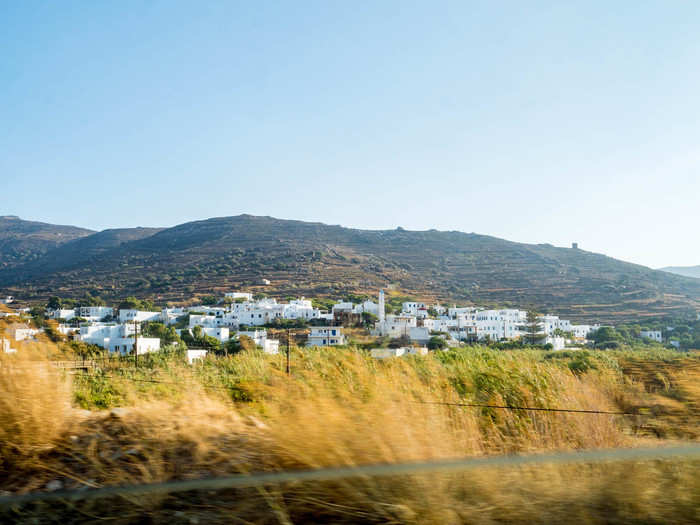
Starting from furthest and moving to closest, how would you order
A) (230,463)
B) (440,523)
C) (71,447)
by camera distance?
(71,447), (230,463), (440,523)

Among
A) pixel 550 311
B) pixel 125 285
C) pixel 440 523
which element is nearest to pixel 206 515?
pixel 440 523

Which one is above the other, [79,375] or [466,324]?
[79,375]

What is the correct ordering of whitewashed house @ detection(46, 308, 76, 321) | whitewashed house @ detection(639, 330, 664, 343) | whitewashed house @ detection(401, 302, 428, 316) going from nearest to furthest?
whitewashed house @ detection(639, 330, 664, 343)
whitewashed house @ detection(46, 308, 76, 321)
whitewashed house @ detection(401, 302, 428, 316)

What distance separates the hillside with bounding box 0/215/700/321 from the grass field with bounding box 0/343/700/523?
5660cm

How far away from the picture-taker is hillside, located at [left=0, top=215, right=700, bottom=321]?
7231 centimetres

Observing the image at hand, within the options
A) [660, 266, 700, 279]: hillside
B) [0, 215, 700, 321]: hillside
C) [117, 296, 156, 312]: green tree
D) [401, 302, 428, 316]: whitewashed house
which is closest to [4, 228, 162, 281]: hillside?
[0, 215, 700, 321]: hillside

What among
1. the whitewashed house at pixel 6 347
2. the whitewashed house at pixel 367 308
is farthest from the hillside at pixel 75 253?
the whitewashed house at pixel 6 347

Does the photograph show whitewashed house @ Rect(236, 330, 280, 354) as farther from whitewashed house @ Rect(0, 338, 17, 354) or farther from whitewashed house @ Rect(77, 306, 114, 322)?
whitewashed house @ Rect(77, 306, 114, 322)

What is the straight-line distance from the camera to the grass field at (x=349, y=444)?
8.25 feet

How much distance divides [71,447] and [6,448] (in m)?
0.40

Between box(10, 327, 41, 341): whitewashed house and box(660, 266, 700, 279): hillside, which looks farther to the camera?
box(660, 266, 700, 279): hillside

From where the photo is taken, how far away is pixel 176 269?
3890 inches

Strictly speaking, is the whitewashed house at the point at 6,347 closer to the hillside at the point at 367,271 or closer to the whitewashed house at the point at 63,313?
the whitewashed house at the point at 63,313

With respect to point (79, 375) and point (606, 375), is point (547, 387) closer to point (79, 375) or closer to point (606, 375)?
point (606, 375)
